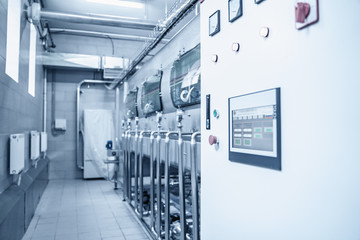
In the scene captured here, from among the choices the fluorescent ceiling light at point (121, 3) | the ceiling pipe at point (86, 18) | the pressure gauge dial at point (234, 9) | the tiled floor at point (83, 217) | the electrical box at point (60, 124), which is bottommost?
the tiled floor at point (83, 217)

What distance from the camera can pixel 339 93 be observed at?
853mm

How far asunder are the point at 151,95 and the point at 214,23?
203 cm

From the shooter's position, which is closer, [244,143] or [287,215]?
[287,215]

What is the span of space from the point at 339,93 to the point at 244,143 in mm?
499

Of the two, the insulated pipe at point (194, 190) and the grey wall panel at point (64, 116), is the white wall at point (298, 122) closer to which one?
the insulated pipe at point (194, 190)

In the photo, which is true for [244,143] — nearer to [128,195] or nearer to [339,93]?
[339,93]

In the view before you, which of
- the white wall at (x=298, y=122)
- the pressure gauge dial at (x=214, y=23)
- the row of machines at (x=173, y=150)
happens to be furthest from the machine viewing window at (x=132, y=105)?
the white wall at (x=298, y=122)

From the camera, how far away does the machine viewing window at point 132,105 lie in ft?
14.7

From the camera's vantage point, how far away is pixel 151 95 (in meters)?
3.48

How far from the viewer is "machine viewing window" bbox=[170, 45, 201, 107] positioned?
2.21 metres

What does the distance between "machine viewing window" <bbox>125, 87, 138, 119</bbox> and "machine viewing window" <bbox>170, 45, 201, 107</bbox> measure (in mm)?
1803

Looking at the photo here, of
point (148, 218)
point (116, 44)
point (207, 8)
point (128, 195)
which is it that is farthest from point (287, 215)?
point (116, 44)

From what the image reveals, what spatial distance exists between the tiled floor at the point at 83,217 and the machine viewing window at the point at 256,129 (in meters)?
2.26

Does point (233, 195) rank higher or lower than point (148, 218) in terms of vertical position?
higher
